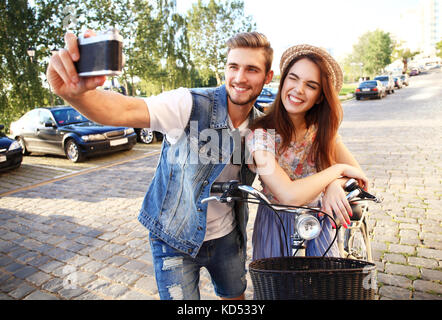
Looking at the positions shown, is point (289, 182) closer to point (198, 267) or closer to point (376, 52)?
point (198, 267)

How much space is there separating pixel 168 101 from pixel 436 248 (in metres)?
3.74

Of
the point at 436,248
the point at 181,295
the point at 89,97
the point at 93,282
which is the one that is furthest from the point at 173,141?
the point at 436,248

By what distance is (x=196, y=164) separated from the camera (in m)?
1.70

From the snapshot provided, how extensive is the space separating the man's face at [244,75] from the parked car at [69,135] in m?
8.37

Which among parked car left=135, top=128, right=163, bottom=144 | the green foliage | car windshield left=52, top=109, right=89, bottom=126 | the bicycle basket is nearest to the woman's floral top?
the bicycle basket

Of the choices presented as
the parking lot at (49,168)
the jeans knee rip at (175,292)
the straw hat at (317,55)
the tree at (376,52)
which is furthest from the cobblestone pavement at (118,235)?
the tree at (376,52)

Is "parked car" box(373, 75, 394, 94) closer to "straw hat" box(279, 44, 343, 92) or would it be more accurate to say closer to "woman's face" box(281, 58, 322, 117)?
"straw hat" box(279, 44, 343, 92)

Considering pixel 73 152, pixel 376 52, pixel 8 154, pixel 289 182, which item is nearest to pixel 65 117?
pixel 73 152

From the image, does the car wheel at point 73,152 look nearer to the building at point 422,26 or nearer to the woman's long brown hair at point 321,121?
the woman's long brown hair at point 321,121

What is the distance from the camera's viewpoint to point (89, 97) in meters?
1.32

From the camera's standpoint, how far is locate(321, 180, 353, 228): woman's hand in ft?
5.34

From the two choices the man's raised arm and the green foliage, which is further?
the green foliage

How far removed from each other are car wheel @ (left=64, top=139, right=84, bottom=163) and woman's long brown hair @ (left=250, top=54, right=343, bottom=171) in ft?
27.8
